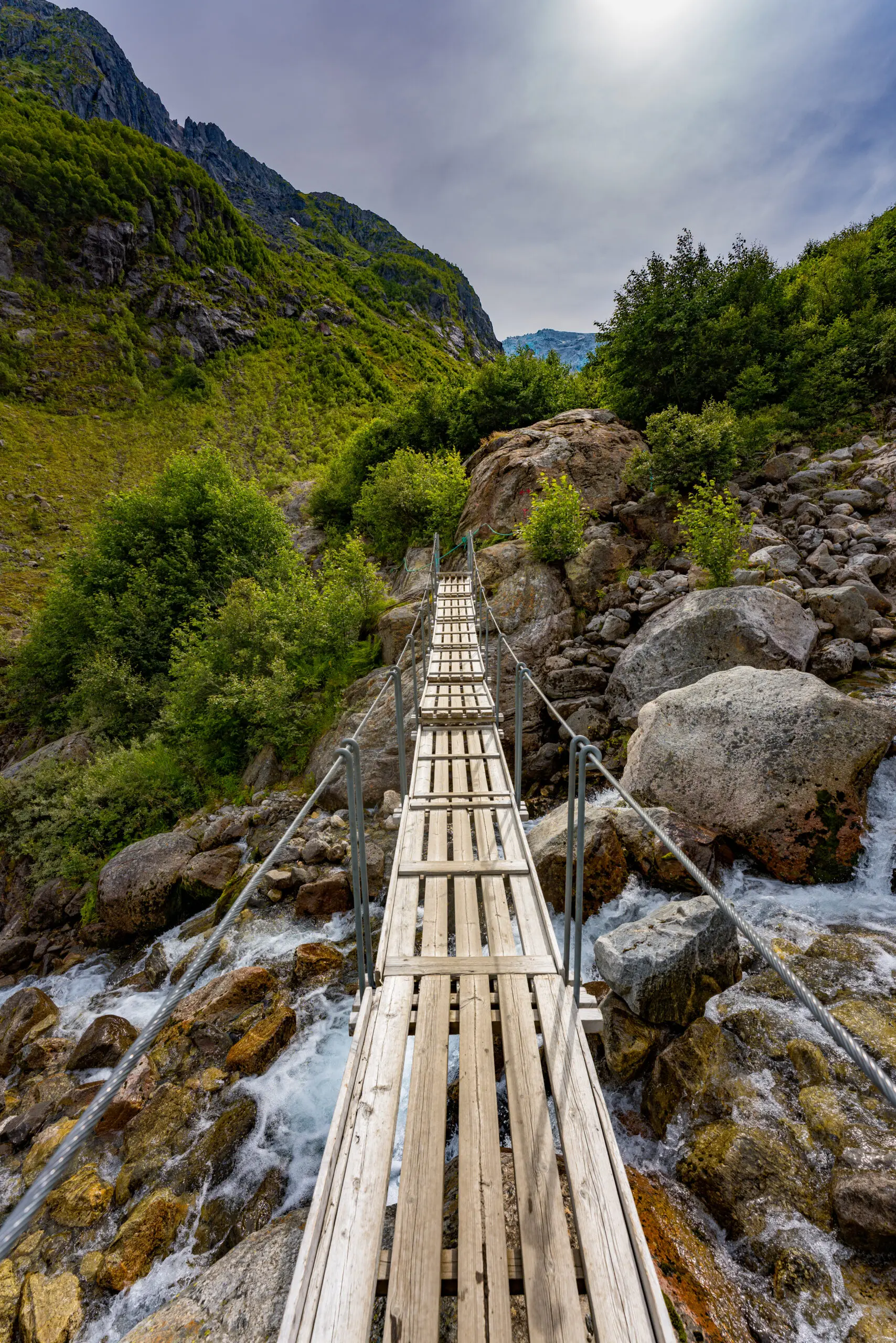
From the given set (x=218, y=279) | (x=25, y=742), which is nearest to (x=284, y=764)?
(x=25, y=742)

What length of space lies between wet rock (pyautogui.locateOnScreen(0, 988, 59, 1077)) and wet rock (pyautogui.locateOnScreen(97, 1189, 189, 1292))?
137 inches

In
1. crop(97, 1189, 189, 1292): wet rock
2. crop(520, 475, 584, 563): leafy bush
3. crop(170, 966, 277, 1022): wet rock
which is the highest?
crop(520, 475, 584, 563): leafy bush

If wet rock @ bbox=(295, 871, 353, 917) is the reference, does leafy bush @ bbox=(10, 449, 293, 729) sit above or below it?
above

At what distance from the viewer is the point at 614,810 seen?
6.02 metres

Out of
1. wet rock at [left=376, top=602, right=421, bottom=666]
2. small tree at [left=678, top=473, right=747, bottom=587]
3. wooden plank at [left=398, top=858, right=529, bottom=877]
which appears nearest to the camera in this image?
wooden plank at [left=398, top=858, right=529, bottom=877]

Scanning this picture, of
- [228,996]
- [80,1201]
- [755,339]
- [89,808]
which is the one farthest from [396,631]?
[755,339]

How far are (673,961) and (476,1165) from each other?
2.40 m

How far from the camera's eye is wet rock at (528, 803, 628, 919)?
5.41 metres

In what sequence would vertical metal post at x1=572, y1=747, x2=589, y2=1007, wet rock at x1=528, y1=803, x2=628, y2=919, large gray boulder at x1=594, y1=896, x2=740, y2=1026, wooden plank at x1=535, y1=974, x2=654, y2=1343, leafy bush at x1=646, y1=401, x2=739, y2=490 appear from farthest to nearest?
1. leafy bush at x1=646, y1=401, x2=739, y2=490
2. wet rock at x1=528, y1=803, x2=628, y2=919
3. large gray boulder at x1=594, y1=896, x2=740, y2=1026
4. vertical metal post at x1=572, y1=747, x2=589, y2=1007
5. wooden plank at x1=535, y1=974, x2=654, y2=1343

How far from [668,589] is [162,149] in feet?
260

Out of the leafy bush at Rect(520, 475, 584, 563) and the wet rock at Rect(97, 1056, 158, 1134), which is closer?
Result: the wet rock at Rect(97, 1056, 158, 1134)

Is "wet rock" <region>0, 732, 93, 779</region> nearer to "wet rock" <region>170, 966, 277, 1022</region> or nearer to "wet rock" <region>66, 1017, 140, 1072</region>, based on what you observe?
"wet rock" <region>66, 1017, 140, 1072</region>

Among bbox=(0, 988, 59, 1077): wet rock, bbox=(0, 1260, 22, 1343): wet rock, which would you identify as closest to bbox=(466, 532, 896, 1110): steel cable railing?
bbox=(0, 1260, 22, 1343): wet rock

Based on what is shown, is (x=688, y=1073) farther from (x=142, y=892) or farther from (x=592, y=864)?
(x=142, y=892)
